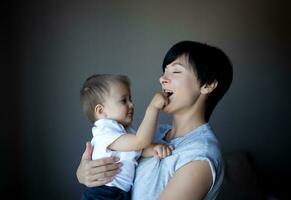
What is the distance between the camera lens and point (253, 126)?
2.92 metres

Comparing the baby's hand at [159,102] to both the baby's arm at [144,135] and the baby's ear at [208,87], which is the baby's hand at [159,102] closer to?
the baby's arm at [144,135]

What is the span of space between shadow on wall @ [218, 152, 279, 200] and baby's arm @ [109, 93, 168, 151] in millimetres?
1291

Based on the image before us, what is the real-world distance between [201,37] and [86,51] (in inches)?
31.7

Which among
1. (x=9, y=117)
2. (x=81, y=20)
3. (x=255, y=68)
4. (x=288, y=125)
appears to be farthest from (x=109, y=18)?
(x=288, y=125)

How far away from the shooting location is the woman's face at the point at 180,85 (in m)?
1.36

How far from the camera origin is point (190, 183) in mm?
1176

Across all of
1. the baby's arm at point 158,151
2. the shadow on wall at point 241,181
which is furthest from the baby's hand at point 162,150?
the shadow on wall at point 241,181

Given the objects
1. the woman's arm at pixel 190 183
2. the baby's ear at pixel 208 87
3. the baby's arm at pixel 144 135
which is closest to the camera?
the woman's arm at pixel 190 183

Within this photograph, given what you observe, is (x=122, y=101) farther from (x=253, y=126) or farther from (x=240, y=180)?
(x=253, y=126)

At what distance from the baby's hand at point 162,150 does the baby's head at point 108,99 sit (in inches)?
7.1

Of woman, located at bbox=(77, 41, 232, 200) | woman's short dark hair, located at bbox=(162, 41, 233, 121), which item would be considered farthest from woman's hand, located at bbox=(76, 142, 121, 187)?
woman's short dark hair, located at bbox=(162, 41, 233, 121)

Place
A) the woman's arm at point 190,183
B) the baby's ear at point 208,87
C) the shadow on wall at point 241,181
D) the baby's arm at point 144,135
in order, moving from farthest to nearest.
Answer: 1. the shadow on wall at point 241,181
2. the baby's ear at point 208,87
3. the baby's arm at point 144,135
4. the woman's arm at point 190,183

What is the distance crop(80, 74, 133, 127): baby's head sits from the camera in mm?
1400

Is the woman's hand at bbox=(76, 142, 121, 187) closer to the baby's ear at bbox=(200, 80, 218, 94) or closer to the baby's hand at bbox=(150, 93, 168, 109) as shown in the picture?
the baby's hand at bbox=(150, 93, 168, 109)
